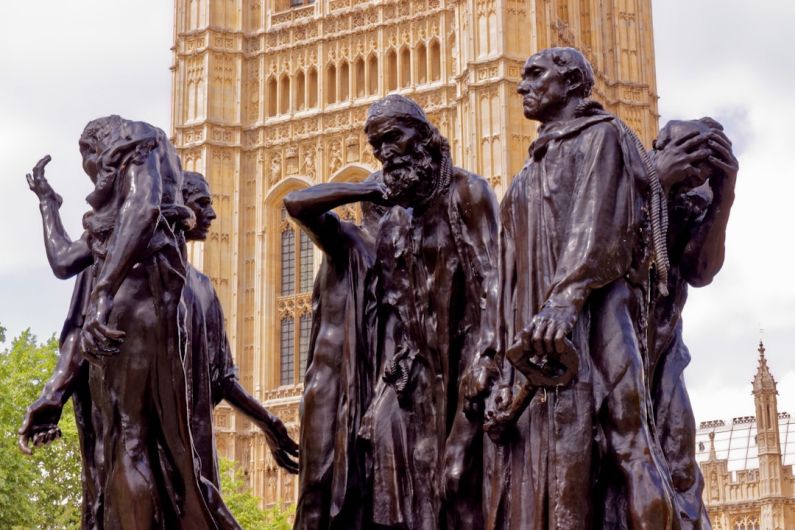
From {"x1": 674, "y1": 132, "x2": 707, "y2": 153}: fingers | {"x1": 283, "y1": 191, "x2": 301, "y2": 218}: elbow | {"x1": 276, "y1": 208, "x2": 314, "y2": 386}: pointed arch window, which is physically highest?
{"x1": 276, "y1": 208, "x2": 314, "y2": 386}: pointed arch window

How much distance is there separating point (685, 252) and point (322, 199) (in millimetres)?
1373

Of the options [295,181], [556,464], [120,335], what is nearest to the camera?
[556,464]

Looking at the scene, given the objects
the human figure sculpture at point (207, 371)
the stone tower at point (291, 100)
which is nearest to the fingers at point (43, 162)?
the human figure sculpture at point (207, 371)

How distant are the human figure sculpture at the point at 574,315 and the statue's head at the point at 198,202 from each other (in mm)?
2425

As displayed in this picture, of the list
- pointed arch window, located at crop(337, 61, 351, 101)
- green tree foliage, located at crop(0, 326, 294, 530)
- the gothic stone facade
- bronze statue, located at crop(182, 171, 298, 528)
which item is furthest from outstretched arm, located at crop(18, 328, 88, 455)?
the gothic stone facade

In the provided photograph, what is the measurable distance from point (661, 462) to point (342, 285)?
1813 millimetres

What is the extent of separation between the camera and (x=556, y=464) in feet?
14.5

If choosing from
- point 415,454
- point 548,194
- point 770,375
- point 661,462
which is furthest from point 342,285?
point 770,375

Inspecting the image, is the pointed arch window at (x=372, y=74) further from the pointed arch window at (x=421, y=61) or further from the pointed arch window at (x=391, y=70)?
the pointed arch window at (x=421, y=61)

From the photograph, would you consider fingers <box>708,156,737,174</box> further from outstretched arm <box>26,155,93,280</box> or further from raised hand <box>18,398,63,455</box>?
raised hand <box>18,398,63,455</box>

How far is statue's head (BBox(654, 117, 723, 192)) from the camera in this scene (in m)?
5.50

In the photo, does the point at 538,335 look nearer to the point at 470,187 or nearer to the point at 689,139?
the point at 470,187

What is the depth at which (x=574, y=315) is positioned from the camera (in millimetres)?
4391

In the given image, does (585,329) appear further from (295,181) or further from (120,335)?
(295,181)
